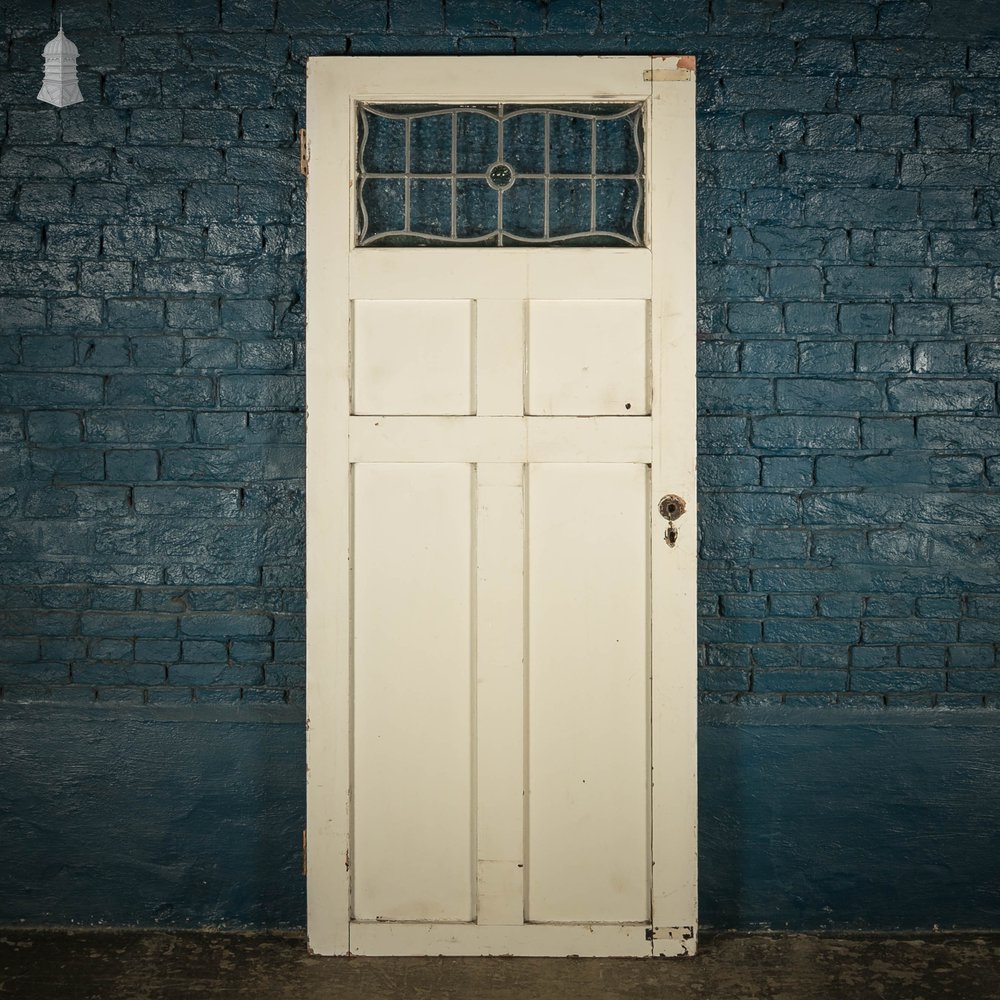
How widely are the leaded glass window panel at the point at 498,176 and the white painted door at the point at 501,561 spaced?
0.05 metres

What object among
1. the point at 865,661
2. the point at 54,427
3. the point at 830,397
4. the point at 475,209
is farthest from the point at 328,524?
the point at 865,661

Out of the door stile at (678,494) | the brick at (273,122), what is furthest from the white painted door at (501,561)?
the brick at (273,122)

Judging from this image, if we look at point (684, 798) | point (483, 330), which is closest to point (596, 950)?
point (684, 798)

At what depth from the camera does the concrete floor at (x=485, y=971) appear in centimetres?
245

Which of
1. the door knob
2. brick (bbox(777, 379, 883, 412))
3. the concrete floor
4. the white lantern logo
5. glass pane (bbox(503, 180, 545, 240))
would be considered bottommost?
the concrete floor

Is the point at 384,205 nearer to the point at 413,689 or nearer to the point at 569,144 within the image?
the point at 569,144

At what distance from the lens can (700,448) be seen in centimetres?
269

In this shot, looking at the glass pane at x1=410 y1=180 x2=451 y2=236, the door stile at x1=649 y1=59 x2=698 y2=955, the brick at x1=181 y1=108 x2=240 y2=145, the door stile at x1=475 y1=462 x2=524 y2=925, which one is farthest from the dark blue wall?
the door stile at x1=475 y1=462 x2=524 y2=925

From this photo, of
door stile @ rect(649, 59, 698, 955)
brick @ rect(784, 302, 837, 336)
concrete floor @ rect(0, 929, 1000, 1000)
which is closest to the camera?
concrete floor @ rect(0, 929, 1000, 1000)

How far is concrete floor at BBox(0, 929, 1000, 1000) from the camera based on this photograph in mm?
2447

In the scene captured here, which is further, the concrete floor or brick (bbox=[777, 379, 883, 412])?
brick (bbox=[777, 379, 883, 412])

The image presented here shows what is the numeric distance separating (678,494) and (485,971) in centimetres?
135

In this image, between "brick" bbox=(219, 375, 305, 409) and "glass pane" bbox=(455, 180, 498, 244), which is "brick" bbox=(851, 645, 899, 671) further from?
"brick" bbox=(219, 375, 305, 409)

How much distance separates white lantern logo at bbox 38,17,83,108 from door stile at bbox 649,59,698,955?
159 centimetres
